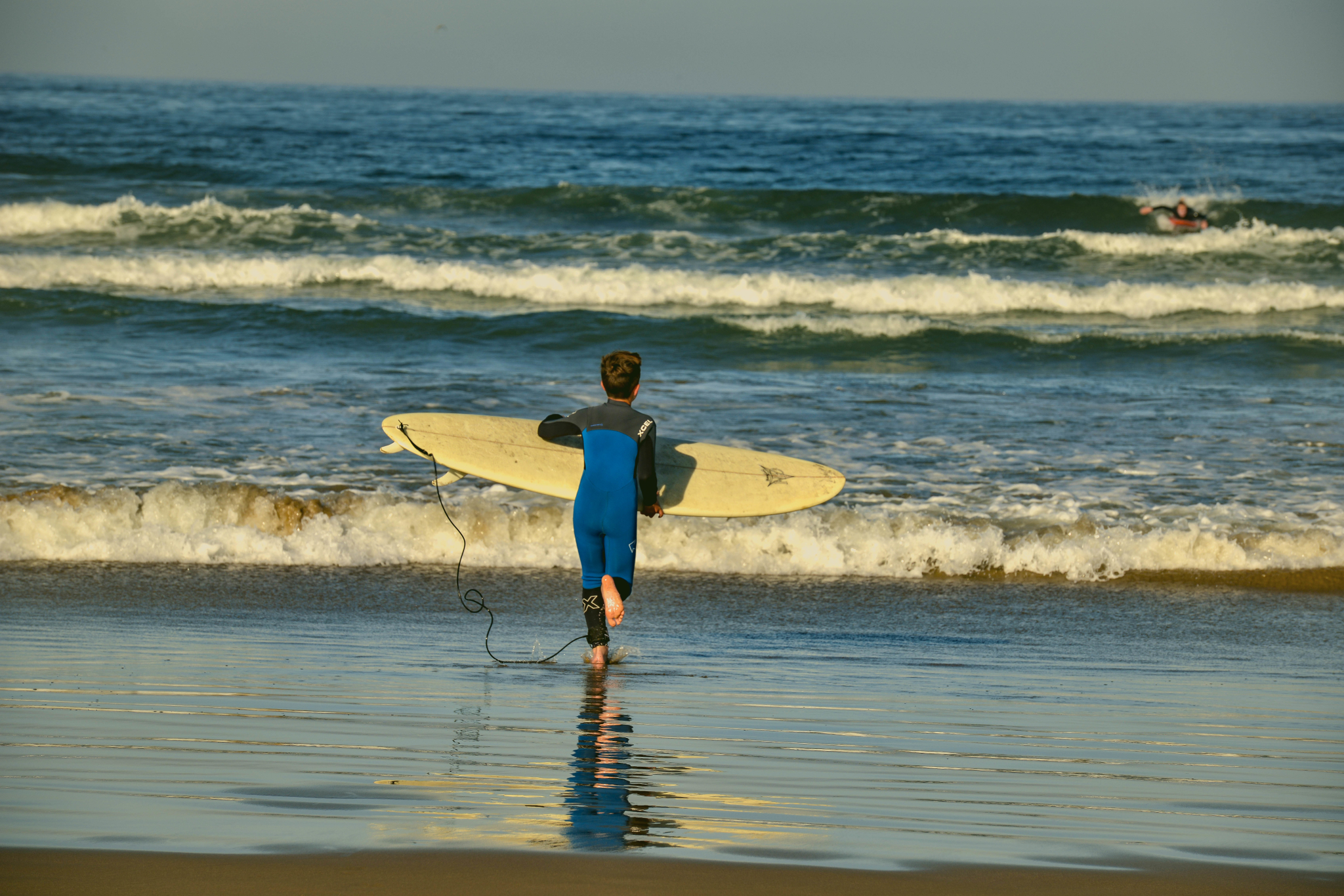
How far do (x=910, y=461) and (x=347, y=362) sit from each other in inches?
270

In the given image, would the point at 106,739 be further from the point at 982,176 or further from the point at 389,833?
the point at 982,176

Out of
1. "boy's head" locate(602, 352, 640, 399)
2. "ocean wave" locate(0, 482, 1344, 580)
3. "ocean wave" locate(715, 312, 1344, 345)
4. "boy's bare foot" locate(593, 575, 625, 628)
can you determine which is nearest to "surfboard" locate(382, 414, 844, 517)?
"ocean wave" locate(0, 482, 1344, 580)

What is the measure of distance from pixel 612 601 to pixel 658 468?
1.66 meters

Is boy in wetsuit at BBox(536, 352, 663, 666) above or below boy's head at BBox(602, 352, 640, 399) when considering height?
below

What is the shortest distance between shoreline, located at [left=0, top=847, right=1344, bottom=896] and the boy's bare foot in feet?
6.40

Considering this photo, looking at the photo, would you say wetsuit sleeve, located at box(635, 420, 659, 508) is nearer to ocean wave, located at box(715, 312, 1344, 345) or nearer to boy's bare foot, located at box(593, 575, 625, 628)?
boy's bare foot, located at box(593, 575, 625, 628)

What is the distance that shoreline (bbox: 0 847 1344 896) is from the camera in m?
2.87

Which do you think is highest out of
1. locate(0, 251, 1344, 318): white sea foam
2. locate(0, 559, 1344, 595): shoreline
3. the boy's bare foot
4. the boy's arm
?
locate(0, 251, 1344, 318): white sea foam

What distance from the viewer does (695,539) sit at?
780 cm

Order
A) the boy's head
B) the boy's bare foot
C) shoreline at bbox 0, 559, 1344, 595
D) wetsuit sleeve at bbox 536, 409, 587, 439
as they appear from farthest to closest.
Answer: shoreline at bbox 0, 559, 1344, 595 → wetsuit sleeve at bbox 536, 409, 587, 439 → the boy's head → the boy's bare foot

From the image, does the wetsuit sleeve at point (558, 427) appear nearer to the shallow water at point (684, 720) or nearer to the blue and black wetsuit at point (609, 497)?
the blue and black wetsuit at point (609, 497)

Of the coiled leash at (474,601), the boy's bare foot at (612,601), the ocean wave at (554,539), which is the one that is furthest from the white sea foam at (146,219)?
the boy's bare foot at (612,601)

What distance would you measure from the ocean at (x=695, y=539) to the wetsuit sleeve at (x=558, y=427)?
1054mm

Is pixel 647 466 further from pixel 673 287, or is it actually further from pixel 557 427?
pixel 673 287
